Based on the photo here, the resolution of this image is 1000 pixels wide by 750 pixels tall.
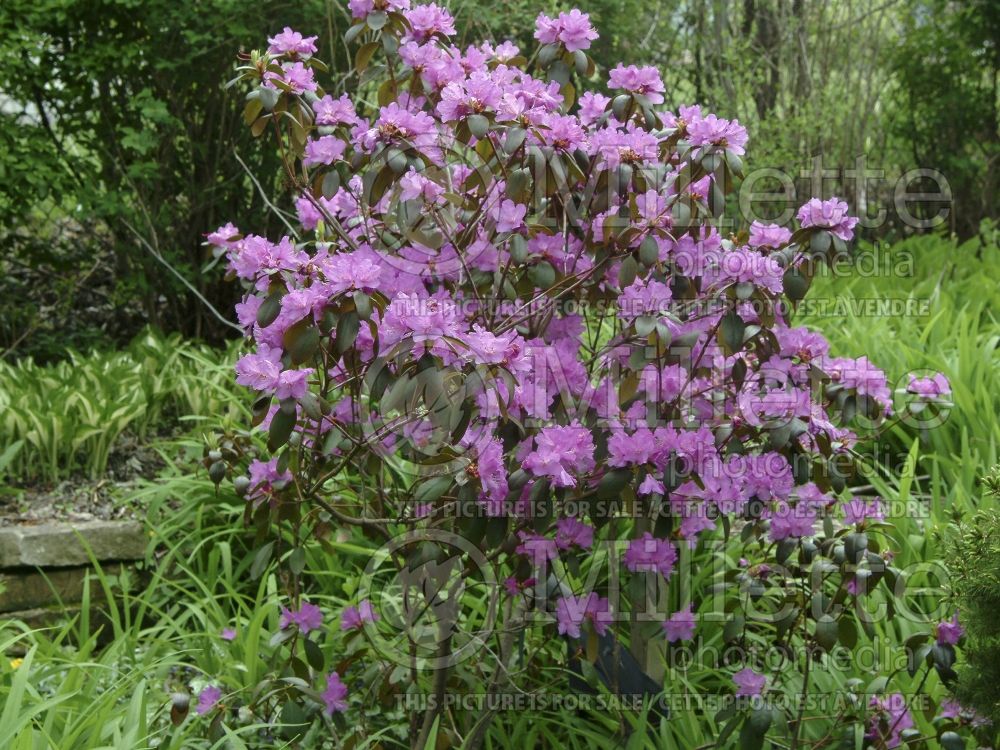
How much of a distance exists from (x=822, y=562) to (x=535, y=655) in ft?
2.47

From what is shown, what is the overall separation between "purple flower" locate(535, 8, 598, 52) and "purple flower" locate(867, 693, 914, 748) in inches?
55.8

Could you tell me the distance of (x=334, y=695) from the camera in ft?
6.97

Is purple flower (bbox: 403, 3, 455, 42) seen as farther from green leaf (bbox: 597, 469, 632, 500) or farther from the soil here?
the soil

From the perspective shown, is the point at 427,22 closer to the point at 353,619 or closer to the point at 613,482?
the point at 613,482

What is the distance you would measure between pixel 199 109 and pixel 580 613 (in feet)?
12.9

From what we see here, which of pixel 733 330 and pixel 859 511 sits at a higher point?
pixel 733 330

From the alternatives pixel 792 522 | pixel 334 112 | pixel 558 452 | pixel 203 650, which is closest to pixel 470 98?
pixel 334 112

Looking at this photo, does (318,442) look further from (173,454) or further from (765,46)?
(765,46)

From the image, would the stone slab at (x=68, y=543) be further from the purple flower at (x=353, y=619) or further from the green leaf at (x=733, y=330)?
the green leaf at (x=733, y=330)

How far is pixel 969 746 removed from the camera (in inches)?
79.7

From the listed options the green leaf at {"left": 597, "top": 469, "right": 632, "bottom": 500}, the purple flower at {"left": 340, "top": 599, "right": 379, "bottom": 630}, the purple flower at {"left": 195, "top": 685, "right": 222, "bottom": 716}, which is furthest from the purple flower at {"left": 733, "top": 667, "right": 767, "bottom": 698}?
the purple flower at {"left": 195, "top": 685, "right": 222, "bottom": 716}

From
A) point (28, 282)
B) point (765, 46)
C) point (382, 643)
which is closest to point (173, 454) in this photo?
point (382, 643)

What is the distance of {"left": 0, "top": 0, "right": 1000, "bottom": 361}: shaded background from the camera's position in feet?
15.1

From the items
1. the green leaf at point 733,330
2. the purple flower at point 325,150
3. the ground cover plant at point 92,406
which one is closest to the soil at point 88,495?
the ground cover plant at point 92,406
